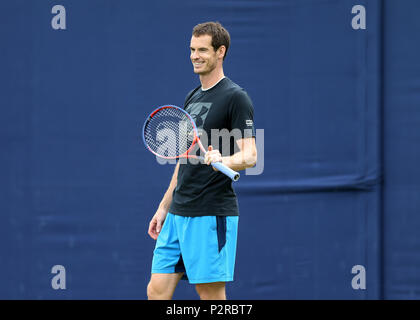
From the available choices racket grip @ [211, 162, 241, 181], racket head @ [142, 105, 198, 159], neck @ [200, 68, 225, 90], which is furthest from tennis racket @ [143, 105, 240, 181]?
racket grip @ [211, 162, 241, 181]

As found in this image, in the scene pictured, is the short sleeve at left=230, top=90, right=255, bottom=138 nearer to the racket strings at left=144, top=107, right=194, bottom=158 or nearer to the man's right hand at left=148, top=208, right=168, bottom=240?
the racket strings at left=144, top=107, right=194, bottom=158

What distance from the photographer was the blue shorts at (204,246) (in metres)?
3.11

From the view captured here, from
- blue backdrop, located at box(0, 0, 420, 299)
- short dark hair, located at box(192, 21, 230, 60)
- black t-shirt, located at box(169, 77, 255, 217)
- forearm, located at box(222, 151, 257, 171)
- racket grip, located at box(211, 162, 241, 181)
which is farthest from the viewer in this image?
blue backdrop, located at box(0, 0, 420, 299)

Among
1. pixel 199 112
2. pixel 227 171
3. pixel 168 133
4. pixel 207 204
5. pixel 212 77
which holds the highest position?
pixel 212 77

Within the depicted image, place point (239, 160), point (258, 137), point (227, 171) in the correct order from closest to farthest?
point (227, 171), point (239, 160), point (258, 137)

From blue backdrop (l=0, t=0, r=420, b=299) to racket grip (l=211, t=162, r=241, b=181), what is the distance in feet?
4.62

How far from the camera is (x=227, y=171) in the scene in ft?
9.12

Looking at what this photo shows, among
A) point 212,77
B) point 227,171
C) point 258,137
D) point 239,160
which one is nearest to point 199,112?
point 212,77

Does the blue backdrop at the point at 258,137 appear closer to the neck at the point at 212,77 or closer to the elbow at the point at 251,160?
the neck at the point at 212,77

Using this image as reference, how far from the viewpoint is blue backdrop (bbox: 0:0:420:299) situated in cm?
416

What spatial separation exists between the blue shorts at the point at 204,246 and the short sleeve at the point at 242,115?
438mm

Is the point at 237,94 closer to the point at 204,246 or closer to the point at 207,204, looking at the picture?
the point at 207,204

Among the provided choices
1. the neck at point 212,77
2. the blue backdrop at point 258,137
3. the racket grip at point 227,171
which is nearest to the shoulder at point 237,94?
the neck at point 212,77

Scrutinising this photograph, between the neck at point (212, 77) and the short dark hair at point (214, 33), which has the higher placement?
the short dark hair at point (214, 33)
